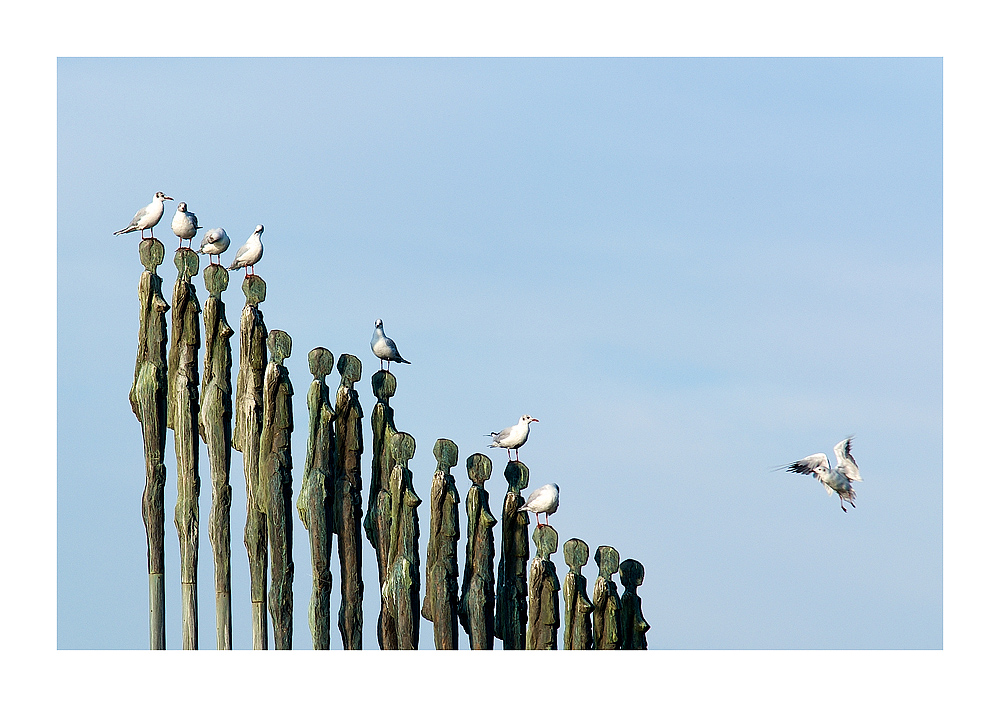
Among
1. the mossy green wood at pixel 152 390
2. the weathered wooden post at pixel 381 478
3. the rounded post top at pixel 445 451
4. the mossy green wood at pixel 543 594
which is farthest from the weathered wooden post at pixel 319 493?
the mossy green wood at pixel 543 594

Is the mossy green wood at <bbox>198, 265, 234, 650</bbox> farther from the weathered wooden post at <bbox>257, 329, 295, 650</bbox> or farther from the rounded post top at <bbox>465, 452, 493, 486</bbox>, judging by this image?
the rounded post top at <bbox>465, 452, 493, 486</bbox>

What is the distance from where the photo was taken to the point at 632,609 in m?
10.1

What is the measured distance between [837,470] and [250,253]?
506cm

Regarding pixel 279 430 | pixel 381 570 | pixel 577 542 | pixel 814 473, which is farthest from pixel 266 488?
pixel 814 473

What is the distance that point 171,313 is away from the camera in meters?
10.2

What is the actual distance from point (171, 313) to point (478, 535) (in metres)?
2.92

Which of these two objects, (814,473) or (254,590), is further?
(814,473)

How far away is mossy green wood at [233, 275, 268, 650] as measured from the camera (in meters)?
10.1

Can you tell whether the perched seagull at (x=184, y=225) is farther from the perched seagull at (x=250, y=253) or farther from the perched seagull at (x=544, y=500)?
the perched seagull at (x=544, y=500)

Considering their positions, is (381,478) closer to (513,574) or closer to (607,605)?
(513,574)

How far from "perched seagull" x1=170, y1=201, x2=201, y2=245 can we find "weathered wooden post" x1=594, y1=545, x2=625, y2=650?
401 cm

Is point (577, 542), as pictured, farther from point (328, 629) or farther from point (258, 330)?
point (258, 330)

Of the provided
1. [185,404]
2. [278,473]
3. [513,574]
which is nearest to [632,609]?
[513,574]

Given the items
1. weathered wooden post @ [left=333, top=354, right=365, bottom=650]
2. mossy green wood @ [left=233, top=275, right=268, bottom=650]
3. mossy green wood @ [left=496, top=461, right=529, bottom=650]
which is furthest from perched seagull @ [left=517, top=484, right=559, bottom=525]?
mossy green wood @ [left=233, top=275, right=268, bottom=650]
